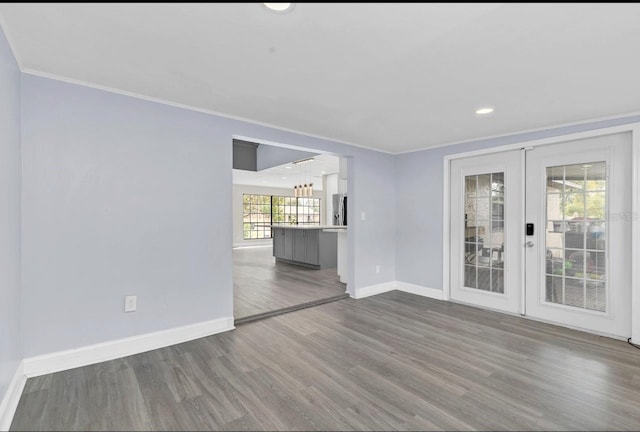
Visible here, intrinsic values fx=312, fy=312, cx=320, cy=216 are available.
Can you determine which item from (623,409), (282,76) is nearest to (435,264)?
(623,409)

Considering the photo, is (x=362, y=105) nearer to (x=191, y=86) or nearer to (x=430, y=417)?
(x=191, y=86)

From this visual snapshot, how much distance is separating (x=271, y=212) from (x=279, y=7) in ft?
37.9

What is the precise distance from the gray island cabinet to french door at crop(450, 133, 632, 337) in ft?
9.53

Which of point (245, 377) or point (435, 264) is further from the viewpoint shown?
point (435, 264)

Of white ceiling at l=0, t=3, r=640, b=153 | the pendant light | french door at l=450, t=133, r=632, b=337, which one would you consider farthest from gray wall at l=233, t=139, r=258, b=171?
french door at l=450, t=133, r=632, b=337

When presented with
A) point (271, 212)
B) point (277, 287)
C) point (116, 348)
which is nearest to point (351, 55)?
point (116, 348)

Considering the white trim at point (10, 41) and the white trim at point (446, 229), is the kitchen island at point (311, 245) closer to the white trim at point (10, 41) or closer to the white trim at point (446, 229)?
the white trim at point (446, 229)

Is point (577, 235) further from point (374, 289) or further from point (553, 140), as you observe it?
point (374, 289)

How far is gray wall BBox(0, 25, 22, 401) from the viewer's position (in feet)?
6.10

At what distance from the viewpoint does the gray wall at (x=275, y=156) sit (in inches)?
269

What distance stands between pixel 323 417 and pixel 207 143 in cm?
266

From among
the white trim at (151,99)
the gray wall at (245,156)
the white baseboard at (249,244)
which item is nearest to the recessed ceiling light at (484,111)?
the white trim at (151,99)

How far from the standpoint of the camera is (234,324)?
3494 millimetres

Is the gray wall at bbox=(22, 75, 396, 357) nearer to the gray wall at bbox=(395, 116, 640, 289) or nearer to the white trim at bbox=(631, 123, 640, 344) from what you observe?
the gray wall at bbox=(395, 116, 640, 289)
